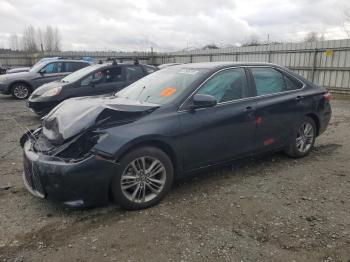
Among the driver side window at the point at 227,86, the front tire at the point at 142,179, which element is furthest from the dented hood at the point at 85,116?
the driver side window at the point at 227,86

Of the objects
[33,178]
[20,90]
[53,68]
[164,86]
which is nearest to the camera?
[33,178]

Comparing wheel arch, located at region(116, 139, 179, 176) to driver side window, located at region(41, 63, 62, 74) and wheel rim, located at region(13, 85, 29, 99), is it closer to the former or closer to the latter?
driver side window, located at region(41, 63, 62, 74)

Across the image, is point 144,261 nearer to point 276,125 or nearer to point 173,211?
point 173,211

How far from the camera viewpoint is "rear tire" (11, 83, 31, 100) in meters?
12.4

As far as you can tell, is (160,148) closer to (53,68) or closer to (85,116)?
(85,116)

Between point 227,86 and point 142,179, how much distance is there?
1.70 m

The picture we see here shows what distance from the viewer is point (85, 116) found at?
11.3 feet

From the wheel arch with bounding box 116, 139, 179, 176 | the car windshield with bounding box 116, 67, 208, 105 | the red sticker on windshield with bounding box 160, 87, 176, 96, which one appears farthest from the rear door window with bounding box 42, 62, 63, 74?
the wheel arch with bounding box 116, 139, 179, 176

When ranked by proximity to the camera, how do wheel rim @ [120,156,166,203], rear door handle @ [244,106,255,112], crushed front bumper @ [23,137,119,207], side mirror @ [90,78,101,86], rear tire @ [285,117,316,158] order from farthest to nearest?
side mirror @ [90,78,101,86]
rear tire @ [285,117,316,158]
rear door handle @ [244,106,255,112]
wheel rim @ [120,156,166,203]
crushed front bumper @ [23,137,119,207]

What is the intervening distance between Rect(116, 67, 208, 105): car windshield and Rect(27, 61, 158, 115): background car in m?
3.82

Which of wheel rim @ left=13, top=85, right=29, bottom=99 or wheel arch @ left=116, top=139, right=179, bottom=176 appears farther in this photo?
wheel rim @ left=13, top=85, right=29, bottom=99

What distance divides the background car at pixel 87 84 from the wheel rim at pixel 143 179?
506 centimetres

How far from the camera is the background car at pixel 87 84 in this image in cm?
816

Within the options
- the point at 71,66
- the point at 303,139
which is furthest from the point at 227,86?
the point at 71,66
